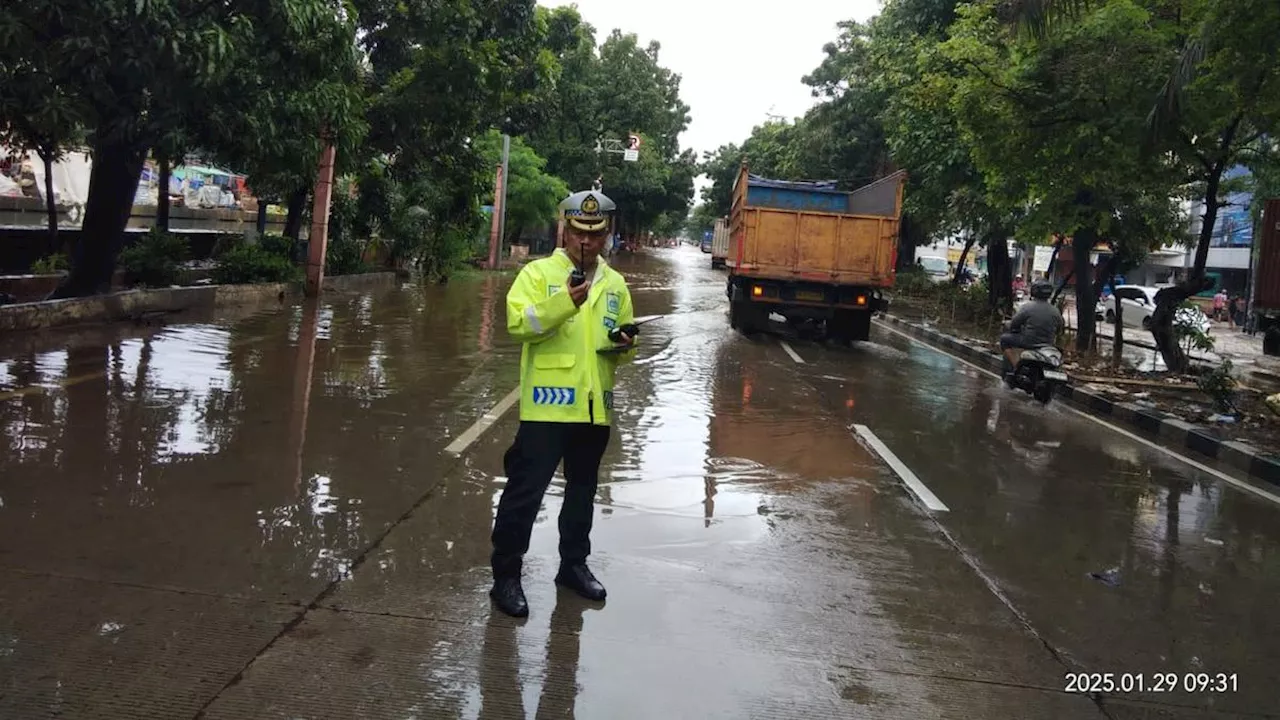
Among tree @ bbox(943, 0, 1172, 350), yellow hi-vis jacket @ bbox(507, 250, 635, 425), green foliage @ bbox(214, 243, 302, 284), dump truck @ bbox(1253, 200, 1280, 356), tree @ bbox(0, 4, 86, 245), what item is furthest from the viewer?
green foliage @ bbox(214, 243, 302, 284)

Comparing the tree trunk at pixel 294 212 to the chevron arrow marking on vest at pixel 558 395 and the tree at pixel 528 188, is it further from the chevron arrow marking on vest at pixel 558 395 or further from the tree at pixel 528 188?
the chevron arrow marking on vest at pixel 558 395

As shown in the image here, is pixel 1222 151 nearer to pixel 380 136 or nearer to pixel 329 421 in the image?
pixel 329 421

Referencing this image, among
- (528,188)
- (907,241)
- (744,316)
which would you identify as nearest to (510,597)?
(744,316)

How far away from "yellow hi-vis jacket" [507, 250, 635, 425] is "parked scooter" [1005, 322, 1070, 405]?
8861 millimetres

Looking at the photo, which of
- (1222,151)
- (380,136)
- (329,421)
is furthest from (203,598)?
(380,136)

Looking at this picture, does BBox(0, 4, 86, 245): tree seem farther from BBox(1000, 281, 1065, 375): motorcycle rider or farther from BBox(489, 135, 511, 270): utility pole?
BBox(489, 135, 511, 270): utility pole

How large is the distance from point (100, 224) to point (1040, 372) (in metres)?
11.7

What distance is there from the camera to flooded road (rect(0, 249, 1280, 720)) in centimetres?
365

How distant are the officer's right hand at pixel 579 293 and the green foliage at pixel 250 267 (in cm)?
1498

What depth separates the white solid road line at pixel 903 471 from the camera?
21.7 ft

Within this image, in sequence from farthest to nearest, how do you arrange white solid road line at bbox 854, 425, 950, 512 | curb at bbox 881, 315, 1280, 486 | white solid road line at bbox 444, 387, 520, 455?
curb at bbox 881, 315, 1280, 486 < white solid road line at bbox 444, 387, 520, 455 < white solid road line at bbox 854, 425, 950, 512

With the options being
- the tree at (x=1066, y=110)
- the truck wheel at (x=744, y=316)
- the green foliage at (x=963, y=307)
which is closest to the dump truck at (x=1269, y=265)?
the tree at (x=1066, y=110)
